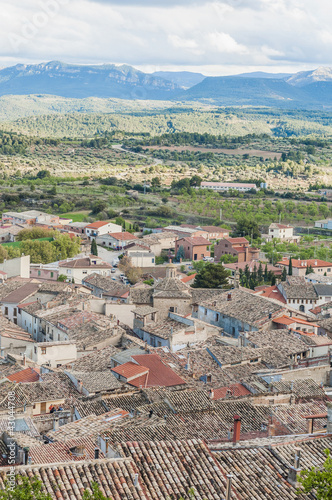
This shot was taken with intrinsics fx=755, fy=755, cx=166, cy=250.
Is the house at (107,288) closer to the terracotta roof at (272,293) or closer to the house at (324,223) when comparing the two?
the terracotta roof at (272,293)

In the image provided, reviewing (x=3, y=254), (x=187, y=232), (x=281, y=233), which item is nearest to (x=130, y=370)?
(x=3, y=254)

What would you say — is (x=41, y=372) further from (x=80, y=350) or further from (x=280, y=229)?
(x=280, y=229)

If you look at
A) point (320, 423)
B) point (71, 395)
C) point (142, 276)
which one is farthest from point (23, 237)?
point (320, 423)

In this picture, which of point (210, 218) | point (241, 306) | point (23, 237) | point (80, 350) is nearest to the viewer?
point (80, 350)

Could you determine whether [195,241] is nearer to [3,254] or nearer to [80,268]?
[80,268]

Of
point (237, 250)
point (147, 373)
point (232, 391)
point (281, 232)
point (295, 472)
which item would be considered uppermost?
point (295, 472)

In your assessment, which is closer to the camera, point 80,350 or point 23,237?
point 80,350

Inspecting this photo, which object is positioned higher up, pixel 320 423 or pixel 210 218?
pixel 320 423

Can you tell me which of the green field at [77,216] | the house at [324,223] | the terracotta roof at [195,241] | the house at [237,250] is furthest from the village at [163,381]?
the green field at [77,216]
